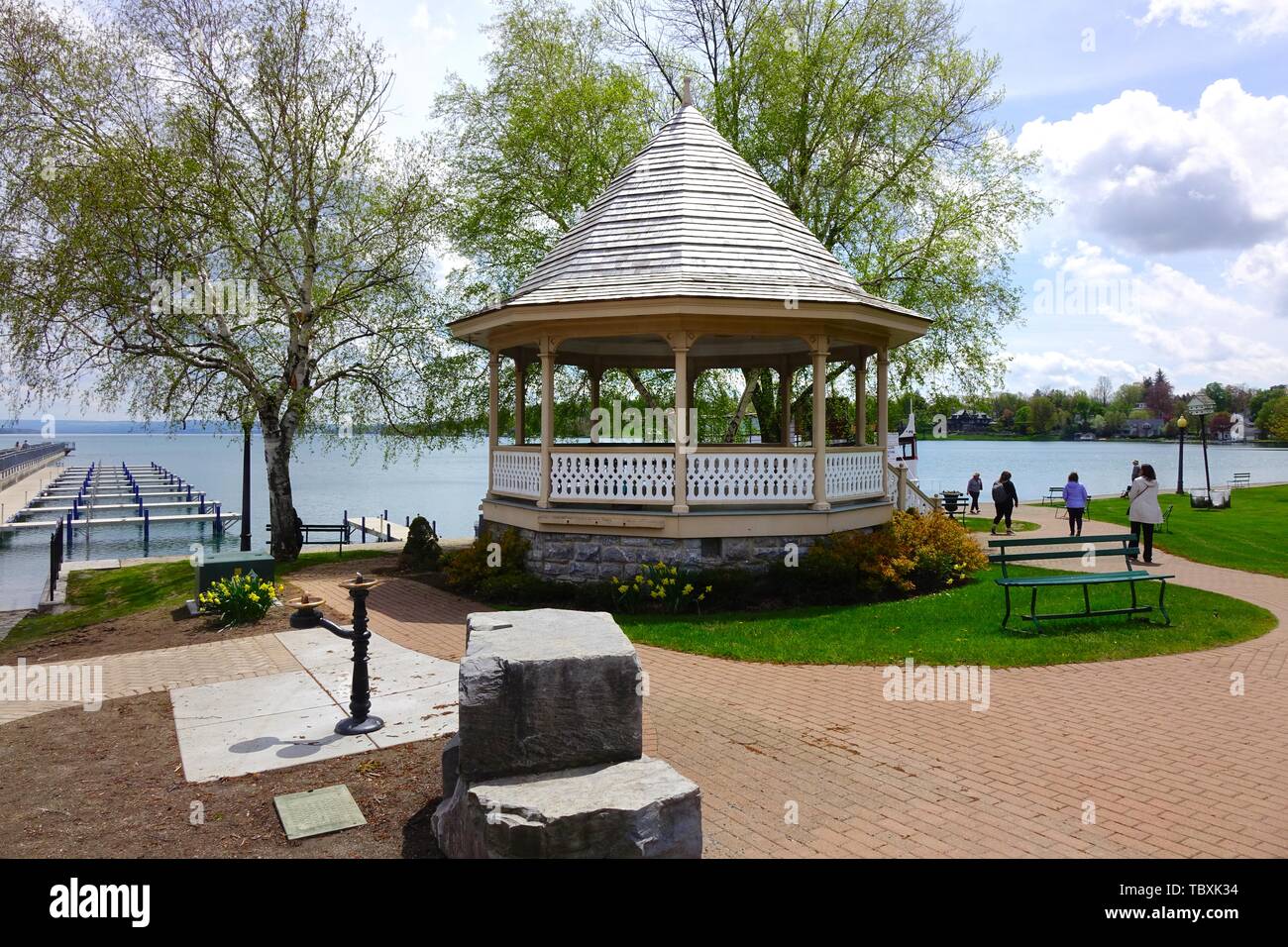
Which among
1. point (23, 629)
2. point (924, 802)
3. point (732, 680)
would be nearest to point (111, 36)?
point (23, 629)

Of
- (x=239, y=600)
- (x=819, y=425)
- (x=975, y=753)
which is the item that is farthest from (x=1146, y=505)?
(x=239, y=600)

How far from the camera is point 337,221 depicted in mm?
19844

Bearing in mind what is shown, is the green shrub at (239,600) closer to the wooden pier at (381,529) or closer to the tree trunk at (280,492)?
the tree trunk at (280,492)

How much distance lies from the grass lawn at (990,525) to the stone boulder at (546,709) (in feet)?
65.2

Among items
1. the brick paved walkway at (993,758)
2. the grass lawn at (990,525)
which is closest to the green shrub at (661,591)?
the brick paved walkway at (993,758)

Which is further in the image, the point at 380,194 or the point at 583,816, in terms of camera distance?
the point at 380,194

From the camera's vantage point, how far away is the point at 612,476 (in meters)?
12.9

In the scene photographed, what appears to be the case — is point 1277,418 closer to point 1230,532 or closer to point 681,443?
point 1230,532

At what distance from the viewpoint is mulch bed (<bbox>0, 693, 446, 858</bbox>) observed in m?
4.60

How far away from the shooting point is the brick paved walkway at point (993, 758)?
4645 mm

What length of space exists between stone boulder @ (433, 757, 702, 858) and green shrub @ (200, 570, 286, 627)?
27.3 feet

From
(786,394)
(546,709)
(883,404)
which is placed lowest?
(546,709)

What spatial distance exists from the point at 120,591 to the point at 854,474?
50.0 feet
